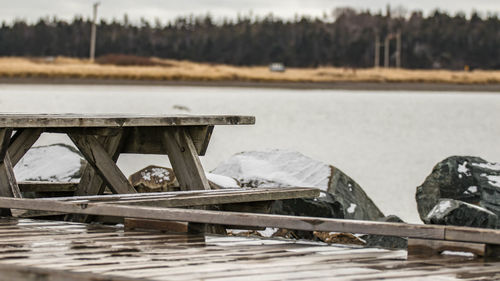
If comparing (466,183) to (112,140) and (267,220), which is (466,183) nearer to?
(112,140)

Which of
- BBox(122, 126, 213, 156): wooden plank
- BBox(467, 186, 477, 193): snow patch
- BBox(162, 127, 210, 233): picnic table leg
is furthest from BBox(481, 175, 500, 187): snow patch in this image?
BBox(162, 127, 210, 233): picnic table leg

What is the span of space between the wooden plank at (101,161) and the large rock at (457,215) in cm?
252

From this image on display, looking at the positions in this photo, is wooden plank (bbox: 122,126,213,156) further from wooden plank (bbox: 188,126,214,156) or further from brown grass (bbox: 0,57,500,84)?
brown grass (bbox: 0,57,500,84)

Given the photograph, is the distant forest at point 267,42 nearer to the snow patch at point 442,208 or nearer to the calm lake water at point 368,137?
the calm lake water at point 368,137

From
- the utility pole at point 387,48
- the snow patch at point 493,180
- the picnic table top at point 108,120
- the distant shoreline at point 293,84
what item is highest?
the picnic table top at point 108,120

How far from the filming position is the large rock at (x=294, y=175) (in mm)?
9867

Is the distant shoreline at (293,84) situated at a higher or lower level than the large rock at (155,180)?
lower

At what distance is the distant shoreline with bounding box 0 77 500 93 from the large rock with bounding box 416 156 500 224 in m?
57.9

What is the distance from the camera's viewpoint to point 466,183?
1015cm

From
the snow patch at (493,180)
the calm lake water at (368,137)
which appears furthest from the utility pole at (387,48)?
the snow patch at (493,180)

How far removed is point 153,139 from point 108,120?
43.8 inches

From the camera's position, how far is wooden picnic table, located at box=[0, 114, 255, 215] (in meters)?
6.46

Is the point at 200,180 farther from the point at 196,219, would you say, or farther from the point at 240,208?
the point at 196,219

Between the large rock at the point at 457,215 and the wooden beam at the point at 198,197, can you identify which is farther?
the large rock at the point at 457,215
